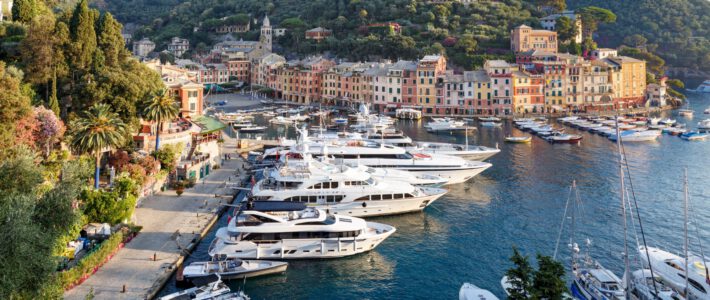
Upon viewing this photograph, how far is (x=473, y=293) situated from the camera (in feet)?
102

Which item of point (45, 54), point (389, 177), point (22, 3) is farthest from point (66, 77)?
point (389, 177)

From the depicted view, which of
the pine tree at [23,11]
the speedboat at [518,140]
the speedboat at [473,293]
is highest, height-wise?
the pine tree at [23,11]

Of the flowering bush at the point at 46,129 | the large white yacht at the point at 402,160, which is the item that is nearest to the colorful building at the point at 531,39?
the large white yacht at the point at 402,160

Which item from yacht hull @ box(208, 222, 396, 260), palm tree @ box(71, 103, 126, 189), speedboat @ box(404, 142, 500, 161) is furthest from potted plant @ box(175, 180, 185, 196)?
speedboat @ box(404, 142, 500, 161)

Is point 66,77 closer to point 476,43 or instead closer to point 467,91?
point 467,91

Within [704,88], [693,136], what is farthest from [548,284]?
[704,88]

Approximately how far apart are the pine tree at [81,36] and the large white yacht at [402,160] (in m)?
20.4

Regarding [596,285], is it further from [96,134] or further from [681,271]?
[96,134]

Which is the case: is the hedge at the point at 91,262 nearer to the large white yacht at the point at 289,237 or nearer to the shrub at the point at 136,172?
the large white yacht at the point at 289,237

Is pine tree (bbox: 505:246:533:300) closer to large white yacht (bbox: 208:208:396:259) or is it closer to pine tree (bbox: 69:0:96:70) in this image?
large white yacht (bbox: 208:208:396:259)

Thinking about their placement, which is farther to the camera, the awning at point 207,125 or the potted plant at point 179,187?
the awning at point 207,125

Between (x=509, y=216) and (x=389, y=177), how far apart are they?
9972 mm

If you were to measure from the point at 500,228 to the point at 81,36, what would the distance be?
3743cm

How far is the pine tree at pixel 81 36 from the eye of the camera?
52.7 m
